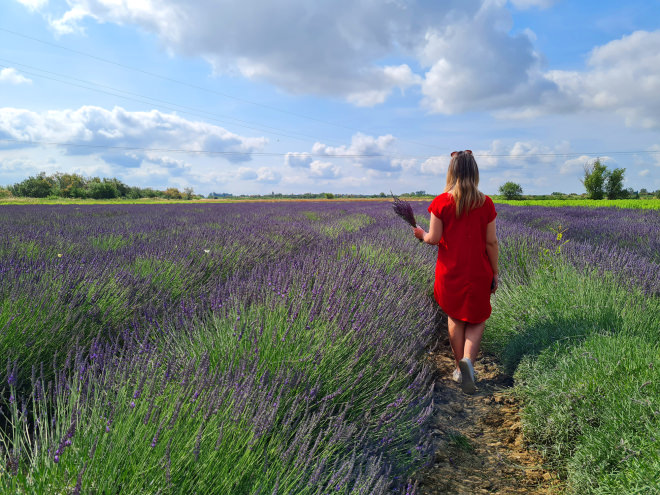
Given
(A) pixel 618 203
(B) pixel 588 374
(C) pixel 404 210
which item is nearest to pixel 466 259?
(C) pixel 404 210

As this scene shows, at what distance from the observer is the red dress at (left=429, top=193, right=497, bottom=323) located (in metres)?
2.69

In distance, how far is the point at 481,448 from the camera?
7.34 ft

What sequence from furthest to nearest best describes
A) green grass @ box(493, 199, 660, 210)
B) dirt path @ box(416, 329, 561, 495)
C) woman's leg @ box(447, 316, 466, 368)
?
green grass @ box(493, 199, 660, 210) < woman's leg @ box(447, 316, 466, 368) < dirt path @ box(416, 329, 561, 495)

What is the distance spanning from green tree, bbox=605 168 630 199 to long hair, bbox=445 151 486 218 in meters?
52.4

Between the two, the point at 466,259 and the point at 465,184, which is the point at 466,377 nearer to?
the point at 466,259

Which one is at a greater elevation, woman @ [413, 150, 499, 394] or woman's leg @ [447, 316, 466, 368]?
woman @ [413, 150, 499, 394]

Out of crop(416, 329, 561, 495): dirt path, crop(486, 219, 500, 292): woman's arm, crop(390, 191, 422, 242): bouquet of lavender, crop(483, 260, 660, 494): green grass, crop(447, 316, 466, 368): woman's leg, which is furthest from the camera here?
crop(390, 191, 422, 242): bouquet of lavender

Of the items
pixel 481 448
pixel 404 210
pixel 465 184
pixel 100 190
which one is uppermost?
pixel 100 190

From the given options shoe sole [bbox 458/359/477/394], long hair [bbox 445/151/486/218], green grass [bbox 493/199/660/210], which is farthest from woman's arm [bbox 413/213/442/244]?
green grass [bbox 493/199/660/210]

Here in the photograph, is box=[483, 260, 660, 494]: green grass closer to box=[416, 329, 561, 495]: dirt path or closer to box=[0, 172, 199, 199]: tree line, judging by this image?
box=[416, 329, 561, 495]: dirt path

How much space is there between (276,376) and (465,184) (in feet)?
6.22

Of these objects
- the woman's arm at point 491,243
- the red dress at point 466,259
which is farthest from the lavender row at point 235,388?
the woman's arm at point 491,243

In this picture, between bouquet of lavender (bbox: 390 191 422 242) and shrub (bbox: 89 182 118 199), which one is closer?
bouquet of lavender (bbox: 390 191 422 242)

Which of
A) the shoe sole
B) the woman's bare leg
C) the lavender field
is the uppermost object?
the lavender field
